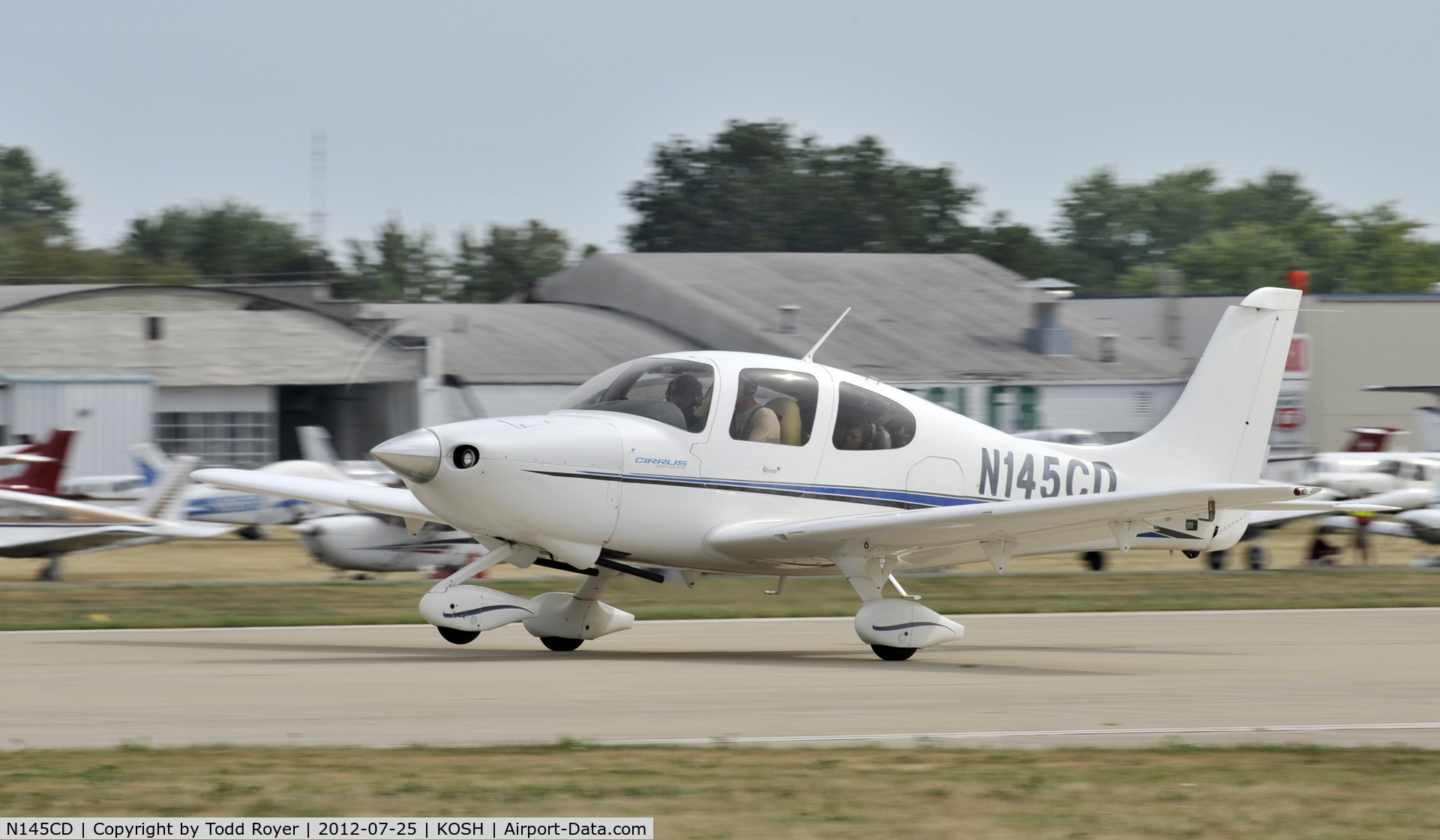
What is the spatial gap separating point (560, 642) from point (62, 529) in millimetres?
12119

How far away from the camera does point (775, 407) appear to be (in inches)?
508

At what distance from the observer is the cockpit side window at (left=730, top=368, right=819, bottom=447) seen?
1277cm

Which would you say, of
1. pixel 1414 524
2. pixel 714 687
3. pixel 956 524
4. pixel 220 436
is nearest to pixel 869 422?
pixel 956 524

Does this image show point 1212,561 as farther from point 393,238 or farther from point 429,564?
point 393,238

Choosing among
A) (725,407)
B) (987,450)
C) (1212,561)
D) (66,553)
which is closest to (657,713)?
(725,407)

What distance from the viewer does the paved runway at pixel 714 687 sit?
8617 millimetres

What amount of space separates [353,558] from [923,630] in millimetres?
12312

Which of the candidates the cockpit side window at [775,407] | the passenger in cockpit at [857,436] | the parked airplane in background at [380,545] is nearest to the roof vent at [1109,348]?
the parked airplane in background at [380,545]

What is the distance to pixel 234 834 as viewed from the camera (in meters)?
5.73

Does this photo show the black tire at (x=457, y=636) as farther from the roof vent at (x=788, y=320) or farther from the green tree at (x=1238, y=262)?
the green tree at (x=1238, y=262)

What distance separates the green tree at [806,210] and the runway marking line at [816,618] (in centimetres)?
8028

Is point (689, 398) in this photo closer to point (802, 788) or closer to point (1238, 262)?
point (802, 788)

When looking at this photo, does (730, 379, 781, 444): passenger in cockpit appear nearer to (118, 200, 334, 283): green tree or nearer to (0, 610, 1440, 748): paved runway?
(0, 610, 1440, 748): paved runway

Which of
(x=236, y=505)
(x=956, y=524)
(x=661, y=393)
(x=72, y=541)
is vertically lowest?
(x=236, y=505)
